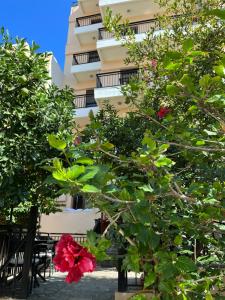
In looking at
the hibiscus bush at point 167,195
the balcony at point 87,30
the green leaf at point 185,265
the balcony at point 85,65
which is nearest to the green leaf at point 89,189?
the hibiscus bush at point 167,195

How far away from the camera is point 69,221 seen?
21.8 meters

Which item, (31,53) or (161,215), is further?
(31,53)

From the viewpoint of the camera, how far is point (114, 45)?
26672 mm

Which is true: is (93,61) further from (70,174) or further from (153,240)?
(70,174)

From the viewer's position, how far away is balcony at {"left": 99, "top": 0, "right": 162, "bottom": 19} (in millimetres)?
27391

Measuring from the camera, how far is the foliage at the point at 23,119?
6.23 m

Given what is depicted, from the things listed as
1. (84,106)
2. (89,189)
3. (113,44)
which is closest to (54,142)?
(89,189)

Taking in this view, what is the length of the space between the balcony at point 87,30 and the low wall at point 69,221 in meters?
15.2

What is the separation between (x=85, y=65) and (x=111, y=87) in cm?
503

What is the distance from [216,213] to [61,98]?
18.2ft

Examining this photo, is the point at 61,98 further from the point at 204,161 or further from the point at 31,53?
the point at 204,161

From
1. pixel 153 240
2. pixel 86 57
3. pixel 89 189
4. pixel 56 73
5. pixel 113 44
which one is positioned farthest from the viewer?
pixel 86 57

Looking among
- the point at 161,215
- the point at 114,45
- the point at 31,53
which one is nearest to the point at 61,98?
the point at 31,53

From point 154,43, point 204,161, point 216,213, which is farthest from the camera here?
point 154,43
